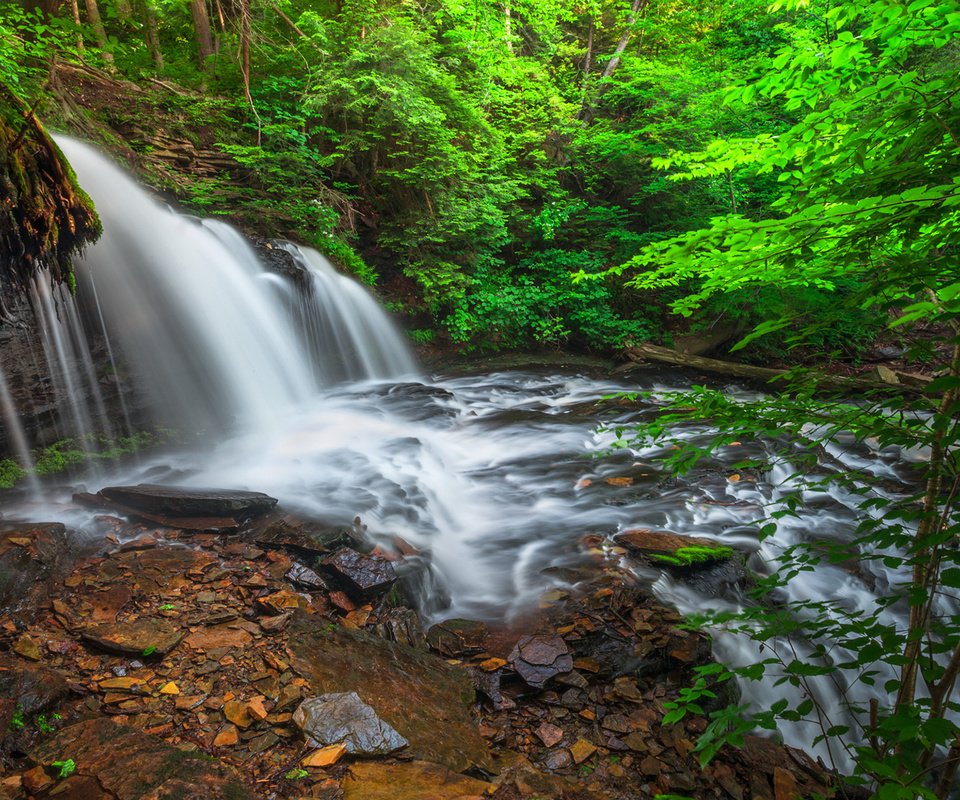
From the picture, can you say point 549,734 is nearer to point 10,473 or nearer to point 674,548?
point 674,548

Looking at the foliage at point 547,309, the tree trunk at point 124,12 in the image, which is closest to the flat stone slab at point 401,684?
the foliage at point 547,309

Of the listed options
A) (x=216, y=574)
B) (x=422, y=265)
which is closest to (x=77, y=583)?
(x=216, y=574)

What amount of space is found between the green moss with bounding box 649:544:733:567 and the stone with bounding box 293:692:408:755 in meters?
2.48

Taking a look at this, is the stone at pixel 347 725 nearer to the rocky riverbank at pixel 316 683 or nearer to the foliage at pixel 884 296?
the rocky riverbank at pixel 316 683

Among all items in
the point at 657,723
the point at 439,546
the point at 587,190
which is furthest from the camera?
the point at 587,190

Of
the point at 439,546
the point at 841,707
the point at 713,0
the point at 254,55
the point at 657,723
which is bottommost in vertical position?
the point at 841,707

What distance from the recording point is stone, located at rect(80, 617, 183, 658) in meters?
2.67

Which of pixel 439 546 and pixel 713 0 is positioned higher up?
pixel 713 0

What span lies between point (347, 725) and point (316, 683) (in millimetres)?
347

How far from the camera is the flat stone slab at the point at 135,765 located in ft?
6.15

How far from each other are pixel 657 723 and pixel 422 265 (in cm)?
868

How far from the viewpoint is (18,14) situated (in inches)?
263

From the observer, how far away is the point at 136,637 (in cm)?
276

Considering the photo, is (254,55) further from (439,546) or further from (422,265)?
(439,546)
